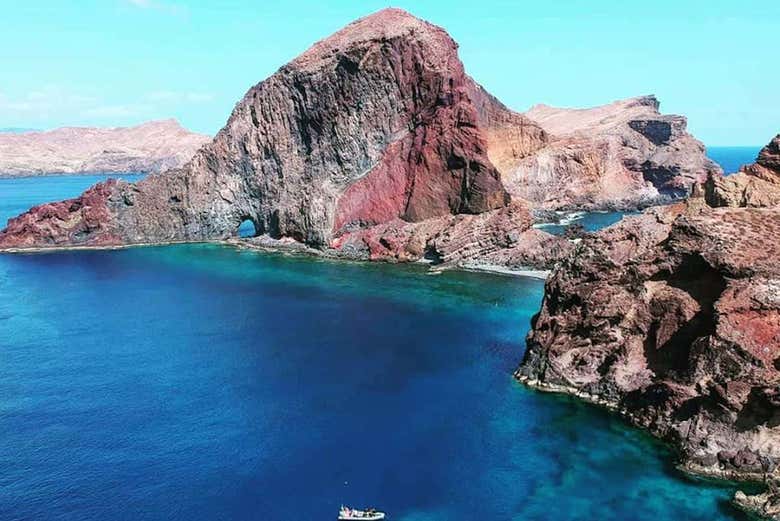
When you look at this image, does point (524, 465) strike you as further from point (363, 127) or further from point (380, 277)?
point (363, 127)

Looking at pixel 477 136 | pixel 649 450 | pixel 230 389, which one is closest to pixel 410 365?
pixel 230 389

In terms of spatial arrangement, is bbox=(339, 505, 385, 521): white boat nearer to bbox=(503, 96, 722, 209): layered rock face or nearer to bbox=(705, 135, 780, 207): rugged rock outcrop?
bbox=(705, 135, 780, 207): rugged rock outcrop

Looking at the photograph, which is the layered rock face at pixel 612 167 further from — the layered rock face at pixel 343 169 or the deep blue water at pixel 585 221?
the layered rock face at pixel 343 169

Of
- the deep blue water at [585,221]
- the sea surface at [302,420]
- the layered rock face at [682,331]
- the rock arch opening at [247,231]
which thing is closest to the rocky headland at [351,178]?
the rock arch opening at [247,231]

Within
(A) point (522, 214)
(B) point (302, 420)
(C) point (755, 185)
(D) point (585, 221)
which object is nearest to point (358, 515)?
(B) point (302, 420)

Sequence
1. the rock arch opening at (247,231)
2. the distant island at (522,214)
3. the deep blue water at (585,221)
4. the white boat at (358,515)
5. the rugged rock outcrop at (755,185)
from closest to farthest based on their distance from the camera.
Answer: the white boat at (358,515)
the distant island at (522,214)
the rugged rock outcrop at (755,185)
the deep blue water at (585,221)
the rock arch opening at (247,231)

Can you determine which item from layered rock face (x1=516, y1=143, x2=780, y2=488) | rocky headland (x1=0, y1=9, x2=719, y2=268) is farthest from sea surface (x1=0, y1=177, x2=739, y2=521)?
rocky headland (x1=0, y1=9, x2=719, y2=268)
